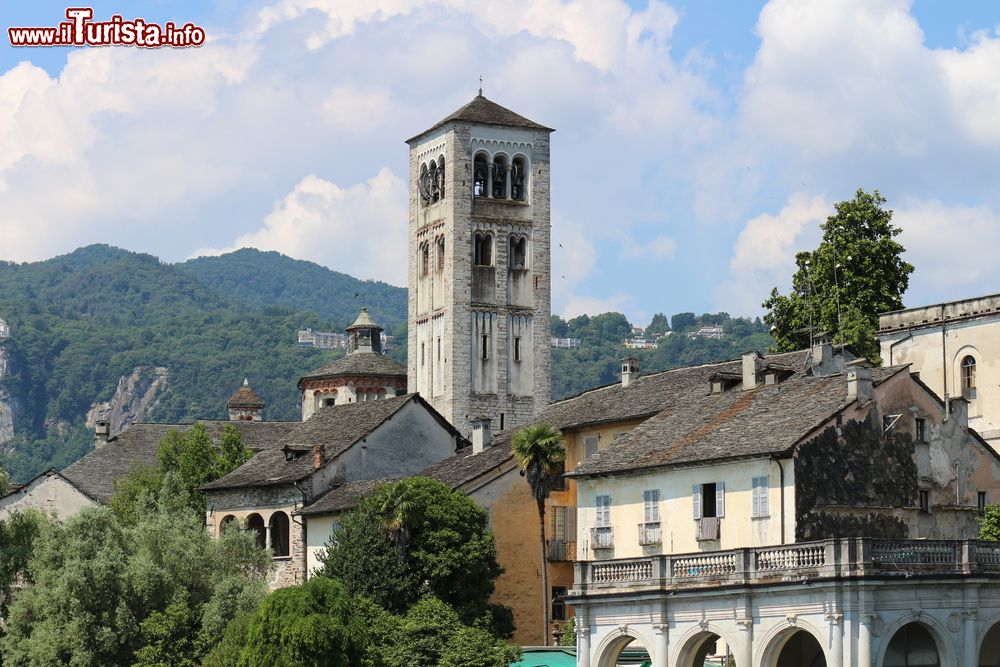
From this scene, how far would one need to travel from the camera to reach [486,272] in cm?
11494

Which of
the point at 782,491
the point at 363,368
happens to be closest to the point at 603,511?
the point at 782,491

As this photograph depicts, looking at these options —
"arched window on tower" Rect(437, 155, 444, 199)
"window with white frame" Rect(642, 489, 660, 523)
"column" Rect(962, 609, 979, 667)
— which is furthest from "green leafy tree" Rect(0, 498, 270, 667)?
"arched window on tower" Rect(437, 155, 444, 199)

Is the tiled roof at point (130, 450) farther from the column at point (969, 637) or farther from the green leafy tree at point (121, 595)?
the column at point (969, 637)

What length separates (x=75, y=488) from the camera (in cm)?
9850

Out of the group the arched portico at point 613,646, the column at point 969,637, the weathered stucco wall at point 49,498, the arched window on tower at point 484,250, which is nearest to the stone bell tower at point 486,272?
the arched window on tower at point 484,250

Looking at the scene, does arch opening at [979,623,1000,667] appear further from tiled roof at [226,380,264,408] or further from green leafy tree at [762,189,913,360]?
tiled roof at [226,380,264,408]

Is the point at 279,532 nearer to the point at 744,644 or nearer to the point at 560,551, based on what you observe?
the point at 560,551

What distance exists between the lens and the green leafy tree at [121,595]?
7091cm

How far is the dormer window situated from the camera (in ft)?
382

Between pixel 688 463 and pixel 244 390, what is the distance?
85823 mm

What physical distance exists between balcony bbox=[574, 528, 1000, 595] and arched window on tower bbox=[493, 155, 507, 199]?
61151mm

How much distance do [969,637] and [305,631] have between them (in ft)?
64.9

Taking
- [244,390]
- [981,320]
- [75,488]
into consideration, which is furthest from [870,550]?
[244,390]

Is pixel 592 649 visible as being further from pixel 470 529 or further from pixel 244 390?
pixel 244 390
